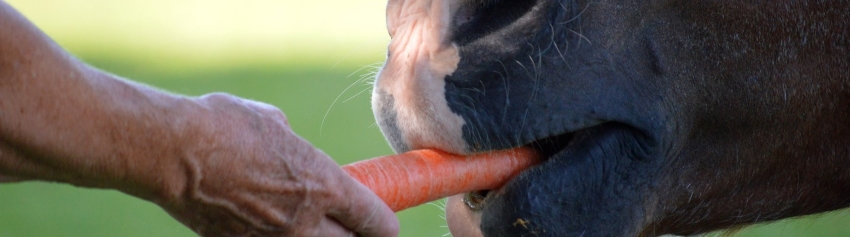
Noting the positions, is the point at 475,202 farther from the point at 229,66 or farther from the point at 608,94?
the point at 229,66

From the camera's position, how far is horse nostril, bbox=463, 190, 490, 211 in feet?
6.05

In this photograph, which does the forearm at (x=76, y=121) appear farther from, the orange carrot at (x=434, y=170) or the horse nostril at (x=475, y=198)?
the horse nostril at (x=475, y=198)

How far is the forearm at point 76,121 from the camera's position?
122cm

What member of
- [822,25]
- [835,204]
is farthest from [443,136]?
[835,204]

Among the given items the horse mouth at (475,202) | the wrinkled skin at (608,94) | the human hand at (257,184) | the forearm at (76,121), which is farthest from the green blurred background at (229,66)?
the forearm at (76,121)

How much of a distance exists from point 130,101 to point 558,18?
28.9 inches

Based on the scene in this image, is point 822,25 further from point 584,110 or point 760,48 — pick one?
point 584,110

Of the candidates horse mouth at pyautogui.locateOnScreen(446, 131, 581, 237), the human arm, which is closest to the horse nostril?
horse mouth at pyautogui.locateOnScreen(446, 131, 581, 237)

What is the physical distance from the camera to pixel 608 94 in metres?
1.68

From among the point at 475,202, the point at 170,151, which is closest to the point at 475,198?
the point at 475,202

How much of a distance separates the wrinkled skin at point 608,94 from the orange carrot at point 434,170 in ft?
0.10

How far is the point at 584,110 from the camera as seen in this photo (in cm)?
166

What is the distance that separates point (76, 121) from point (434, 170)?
0.67 meters

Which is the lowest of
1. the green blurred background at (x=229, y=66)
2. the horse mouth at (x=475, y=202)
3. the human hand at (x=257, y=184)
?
the green blurred background at (x=229, y=66)
